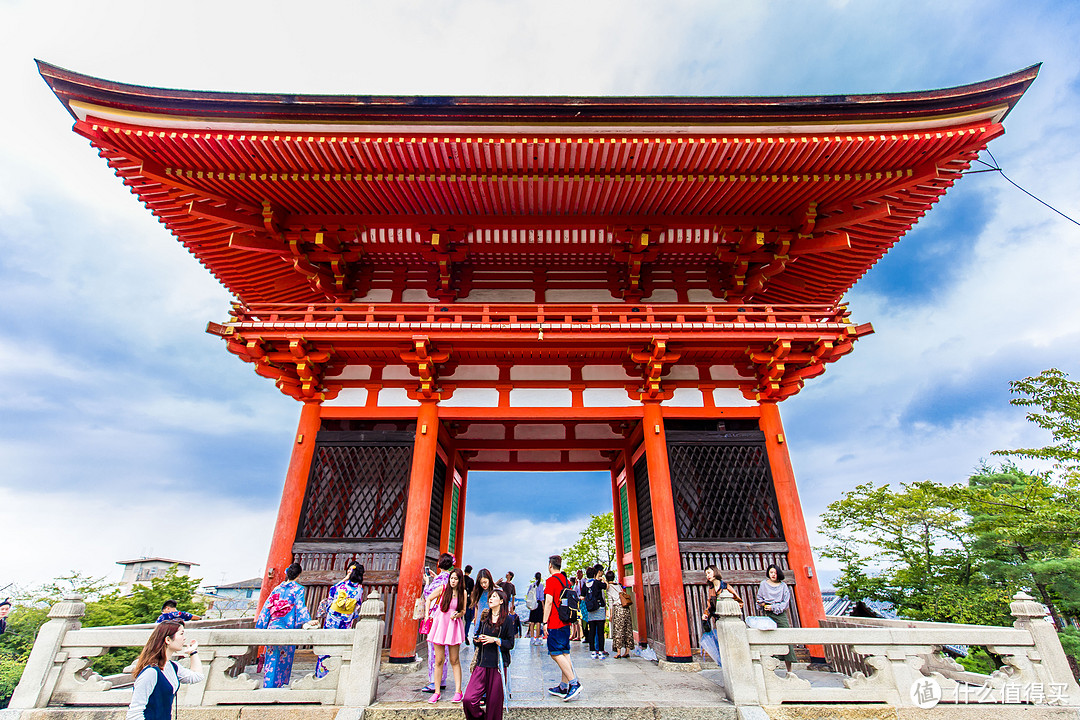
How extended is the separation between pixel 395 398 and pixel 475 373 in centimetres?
164

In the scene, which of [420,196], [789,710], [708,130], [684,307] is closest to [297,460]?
[420,196]

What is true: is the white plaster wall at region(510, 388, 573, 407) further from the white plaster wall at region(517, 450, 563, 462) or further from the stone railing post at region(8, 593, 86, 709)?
the stone railing post at region(8, 593, 86, 709)

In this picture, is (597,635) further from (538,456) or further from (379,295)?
(379,295)

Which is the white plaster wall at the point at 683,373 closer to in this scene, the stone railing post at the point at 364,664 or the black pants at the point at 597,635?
the black pants at the point at 597,635

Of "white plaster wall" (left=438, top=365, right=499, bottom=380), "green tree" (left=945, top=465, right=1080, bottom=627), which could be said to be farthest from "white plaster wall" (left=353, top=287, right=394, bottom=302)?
"green tree" (left=945, top=465, right=1080, bottom=627)

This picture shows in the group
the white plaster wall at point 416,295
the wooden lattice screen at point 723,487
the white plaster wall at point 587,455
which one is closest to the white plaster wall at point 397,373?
the white plaster wall at point 416,295

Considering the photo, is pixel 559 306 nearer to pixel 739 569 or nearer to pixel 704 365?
pixel 704 365

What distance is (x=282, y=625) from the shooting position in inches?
253

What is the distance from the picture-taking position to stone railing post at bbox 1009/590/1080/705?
18.2 ft

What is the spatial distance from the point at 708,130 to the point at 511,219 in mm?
3776

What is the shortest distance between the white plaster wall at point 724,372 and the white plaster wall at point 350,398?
695cm

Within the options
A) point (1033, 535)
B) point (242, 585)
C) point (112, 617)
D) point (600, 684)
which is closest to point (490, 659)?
point (600, 684)

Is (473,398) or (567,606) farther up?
(473,398)

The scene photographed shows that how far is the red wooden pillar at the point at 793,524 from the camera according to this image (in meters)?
8.37
